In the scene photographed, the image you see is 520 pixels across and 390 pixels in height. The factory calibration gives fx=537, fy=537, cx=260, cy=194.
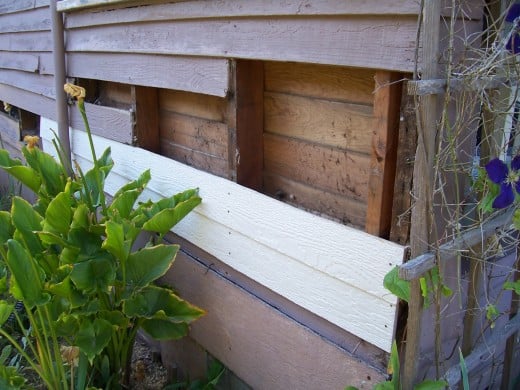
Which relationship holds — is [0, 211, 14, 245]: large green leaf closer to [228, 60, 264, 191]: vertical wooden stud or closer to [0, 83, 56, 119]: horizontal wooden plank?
[228, 60, 264, 191]: vertical wooden stud

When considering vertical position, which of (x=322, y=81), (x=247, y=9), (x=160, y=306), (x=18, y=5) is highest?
(x=18, y=5)

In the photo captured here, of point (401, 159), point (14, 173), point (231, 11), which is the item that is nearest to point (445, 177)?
point (401, 159)

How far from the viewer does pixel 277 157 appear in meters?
2.27

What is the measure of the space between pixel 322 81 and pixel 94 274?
1209mm

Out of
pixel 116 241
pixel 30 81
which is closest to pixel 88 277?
pixel 116 241

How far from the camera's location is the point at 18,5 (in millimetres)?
4297

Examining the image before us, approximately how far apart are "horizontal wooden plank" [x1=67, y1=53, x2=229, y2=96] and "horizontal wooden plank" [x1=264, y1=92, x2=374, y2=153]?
228mm

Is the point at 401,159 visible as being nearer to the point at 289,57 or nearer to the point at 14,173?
the point at 289,57

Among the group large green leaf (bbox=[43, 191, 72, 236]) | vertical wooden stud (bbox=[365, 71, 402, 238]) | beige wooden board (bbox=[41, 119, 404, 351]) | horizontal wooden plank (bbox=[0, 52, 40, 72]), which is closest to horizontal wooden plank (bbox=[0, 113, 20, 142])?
horizontal wooden plank (bbox=[0, 52, 40, 72])

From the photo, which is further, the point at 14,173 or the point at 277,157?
the point at 14,173

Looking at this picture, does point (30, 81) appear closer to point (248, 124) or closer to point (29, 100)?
point (29, 100)

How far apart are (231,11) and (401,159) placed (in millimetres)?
919

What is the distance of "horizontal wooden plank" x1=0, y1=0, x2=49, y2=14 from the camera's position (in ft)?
12.7

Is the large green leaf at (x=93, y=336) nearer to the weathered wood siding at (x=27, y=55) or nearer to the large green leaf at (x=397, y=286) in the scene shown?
the large green leaf at (x=397, y=286)
